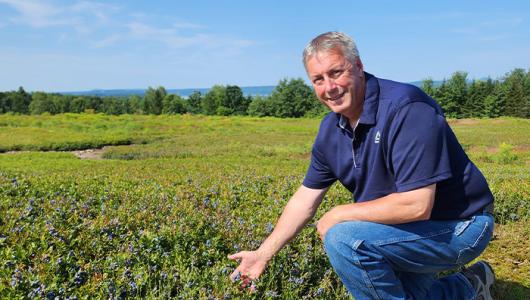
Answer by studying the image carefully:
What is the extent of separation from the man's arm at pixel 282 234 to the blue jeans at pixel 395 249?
479 millimetres

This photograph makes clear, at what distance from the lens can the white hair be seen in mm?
2861

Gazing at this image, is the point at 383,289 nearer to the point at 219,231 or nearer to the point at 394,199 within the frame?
the point at 394,199

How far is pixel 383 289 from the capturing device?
296 centimetres

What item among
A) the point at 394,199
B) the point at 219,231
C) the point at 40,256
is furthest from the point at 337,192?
the point at 40,256

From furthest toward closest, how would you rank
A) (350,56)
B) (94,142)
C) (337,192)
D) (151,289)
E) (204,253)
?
(94,142) → (337,192) → (204,253) → (151,289) → (350,56)

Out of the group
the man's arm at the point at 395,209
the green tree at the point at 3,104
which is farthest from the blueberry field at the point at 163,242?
the green tree at the point at 3,104

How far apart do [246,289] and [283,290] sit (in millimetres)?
329

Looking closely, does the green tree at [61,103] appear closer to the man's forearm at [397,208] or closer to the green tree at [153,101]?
the green tree at [153,101]

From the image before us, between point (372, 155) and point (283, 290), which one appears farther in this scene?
point (283, 290)

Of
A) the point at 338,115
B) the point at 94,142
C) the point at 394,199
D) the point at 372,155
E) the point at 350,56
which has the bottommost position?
the point at 94,142

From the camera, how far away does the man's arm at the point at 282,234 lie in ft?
11.0

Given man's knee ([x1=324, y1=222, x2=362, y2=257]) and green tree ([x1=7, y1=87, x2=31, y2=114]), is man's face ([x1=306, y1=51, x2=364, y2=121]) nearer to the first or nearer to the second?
man's knee ([x1=324, y1=222, x2=362, y2=257])

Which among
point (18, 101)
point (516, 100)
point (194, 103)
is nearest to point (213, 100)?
point (194, 103)

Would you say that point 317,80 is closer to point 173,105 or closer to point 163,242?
point 163,242
